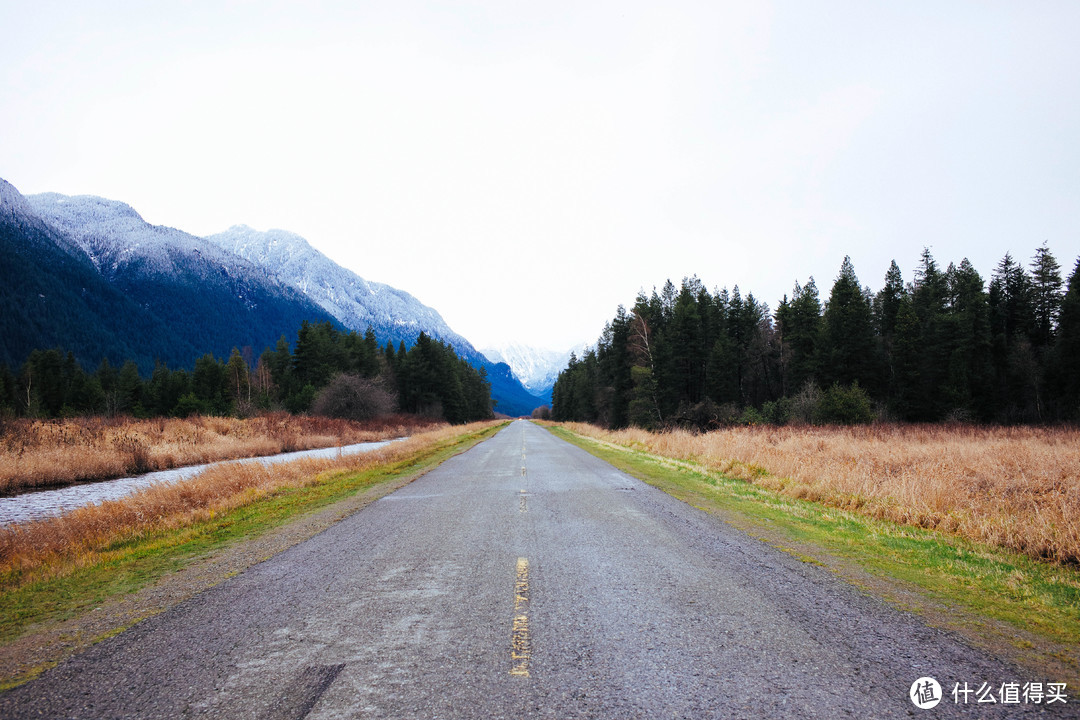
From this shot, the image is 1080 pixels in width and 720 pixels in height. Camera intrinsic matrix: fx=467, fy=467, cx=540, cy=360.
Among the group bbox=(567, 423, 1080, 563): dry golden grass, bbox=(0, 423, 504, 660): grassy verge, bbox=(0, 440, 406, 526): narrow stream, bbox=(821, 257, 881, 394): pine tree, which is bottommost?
bbox=(567, 423, 1080, 563): dry golden grass

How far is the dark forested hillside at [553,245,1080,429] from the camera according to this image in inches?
1615

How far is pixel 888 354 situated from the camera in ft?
165

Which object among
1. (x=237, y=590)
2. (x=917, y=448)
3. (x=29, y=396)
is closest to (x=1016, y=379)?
(x=917, y=448)

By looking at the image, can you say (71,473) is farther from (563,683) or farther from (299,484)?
(563,683)

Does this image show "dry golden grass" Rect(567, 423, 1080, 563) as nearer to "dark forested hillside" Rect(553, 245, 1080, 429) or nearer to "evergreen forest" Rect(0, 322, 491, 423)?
"dark forested hillside" Rect(553, 245, 1080, 429)

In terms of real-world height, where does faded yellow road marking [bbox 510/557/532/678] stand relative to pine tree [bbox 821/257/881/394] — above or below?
below

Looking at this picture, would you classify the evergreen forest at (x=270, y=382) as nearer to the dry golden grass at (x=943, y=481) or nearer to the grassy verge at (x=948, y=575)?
the dry golden grass at (x=943, y=481)

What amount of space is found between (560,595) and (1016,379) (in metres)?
60.4

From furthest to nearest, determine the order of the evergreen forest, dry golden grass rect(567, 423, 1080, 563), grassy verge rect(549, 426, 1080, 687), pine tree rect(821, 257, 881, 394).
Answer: the evergreen forest, pine tree rect(821, 257, 881, 394), dry golden grass rect(567, 423, 1080, 563), grassy verge rect(549, 426, 1080, 687)

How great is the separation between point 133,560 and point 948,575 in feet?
36.8

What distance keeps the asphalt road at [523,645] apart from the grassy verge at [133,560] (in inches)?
55.1

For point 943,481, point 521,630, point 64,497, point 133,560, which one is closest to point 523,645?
point 521,630

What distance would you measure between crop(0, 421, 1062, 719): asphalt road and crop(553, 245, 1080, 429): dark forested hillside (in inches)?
1190

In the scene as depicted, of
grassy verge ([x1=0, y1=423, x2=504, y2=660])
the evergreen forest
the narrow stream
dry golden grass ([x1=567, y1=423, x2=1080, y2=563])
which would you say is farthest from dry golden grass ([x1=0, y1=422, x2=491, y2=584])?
the evergreen forest
